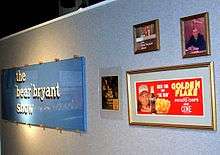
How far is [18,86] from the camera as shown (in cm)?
421

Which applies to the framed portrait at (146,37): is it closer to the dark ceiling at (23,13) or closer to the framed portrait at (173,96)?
the framed portrait at (173,96)

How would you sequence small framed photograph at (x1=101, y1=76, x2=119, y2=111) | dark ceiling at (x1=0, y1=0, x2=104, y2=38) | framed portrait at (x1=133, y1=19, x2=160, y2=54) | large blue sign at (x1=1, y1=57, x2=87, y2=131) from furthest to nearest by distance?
dark ceiling at (x1=0, y1=0, x2=104, y2=38), large blue sign at (x1=1, y1=57, x2=87, y2=131), small framed photograph at (x1=101, y1=76, x2=119, y2=111), framed portrait at (x1=133, y1=19, x2=160, y2=54)

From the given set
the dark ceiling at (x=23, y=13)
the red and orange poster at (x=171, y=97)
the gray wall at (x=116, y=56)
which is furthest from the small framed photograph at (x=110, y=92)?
the dark ceiling at (x=23, y=13)

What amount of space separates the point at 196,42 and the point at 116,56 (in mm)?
792

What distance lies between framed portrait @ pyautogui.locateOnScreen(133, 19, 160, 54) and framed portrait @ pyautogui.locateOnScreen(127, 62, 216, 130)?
16 centimetres

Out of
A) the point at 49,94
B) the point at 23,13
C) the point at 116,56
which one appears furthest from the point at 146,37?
the point at 23,13

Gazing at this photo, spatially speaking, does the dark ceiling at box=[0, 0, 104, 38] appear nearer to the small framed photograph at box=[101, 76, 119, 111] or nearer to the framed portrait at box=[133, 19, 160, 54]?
the small framed photograph at box=[101, 76, 119, 111]

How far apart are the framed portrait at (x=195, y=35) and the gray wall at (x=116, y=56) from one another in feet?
0.12

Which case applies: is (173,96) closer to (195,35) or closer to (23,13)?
(195,35)

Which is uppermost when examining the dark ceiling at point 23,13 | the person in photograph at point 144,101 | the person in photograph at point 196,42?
the dark ceiling at point 23,13

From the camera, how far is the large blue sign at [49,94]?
10.2ft

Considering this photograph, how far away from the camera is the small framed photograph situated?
106 inches

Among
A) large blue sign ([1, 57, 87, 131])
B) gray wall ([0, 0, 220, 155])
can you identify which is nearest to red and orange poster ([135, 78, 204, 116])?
gray wall ([0, 0, 220, 155])

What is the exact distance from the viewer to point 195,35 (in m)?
2.08
